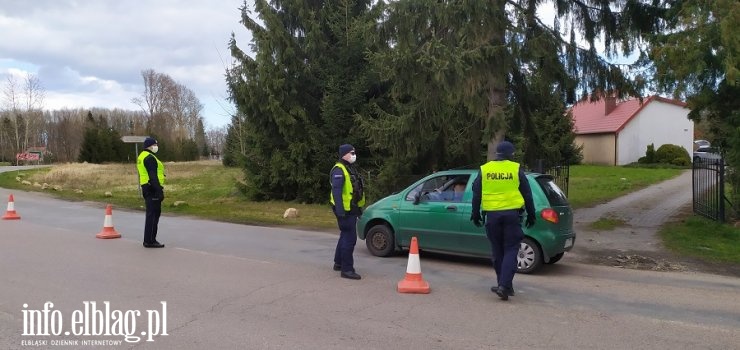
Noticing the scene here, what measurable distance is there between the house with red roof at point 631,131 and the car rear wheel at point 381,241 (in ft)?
115

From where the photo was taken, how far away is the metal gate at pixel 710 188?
42.9 feet

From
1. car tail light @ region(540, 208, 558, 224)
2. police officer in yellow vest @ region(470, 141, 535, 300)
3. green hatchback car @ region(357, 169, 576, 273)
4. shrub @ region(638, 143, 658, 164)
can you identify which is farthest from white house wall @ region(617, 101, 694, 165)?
police officer in yellow vest @ region(470, 141, 535, 300)

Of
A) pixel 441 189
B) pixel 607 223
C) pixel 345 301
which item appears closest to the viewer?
pixel 345 301

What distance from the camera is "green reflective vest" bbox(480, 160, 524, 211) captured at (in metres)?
6.38

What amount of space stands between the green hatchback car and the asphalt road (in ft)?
0.99

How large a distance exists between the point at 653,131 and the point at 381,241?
40273 millimetres

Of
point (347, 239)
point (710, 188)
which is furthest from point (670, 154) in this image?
point (347, 239)

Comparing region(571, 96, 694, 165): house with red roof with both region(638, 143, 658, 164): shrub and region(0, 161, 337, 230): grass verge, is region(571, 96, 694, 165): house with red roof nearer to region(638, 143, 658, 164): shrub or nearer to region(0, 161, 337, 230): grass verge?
region(638, 143, 658, 164): shrub

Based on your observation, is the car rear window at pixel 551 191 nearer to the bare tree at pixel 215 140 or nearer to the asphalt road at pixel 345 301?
the asphalt road at pixel 345 301

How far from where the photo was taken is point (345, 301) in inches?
249

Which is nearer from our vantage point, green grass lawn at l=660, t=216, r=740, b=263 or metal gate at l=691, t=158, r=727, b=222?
green grass lawn at l=660, t=216, r=740, b=263

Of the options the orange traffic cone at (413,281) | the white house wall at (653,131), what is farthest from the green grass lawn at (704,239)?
the white house wall at (653,131)

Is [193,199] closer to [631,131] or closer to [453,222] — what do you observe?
[453,222]

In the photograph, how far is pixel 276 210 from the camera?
18.7 metres
